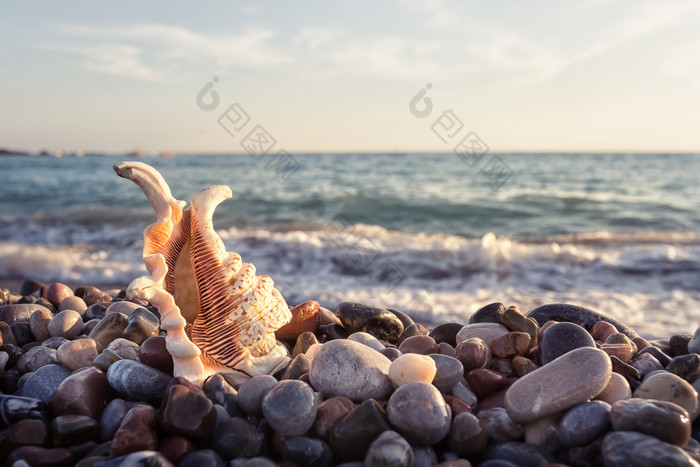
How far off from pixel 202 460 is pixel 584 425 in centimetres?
142

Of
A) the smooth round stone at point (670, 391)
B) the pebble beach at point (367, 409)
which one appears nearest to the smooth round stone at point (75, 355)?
the pebble beach at point (367, 409)

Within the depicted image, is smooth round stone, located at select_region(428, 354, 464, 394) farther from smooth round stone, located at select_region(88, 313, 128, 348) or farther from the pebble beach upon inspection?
smooth round stone, located at select_region(88, 313, 128, 348)

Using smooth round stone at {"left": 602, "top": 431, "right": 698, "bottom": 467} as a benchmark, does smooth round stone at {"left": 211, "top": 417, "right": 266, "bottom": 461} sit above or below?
below

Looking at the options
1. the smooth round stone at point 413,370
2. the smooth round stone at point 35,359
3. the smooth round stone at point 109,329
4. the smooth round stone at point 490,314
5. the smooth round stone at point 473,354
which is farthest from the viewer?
the smooth round stone at point 490,314

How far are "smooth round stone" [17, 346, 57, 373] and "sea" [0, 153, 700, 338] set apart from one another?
327 cm

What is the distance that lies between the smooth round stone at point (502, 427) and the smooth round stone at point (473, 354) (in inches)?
14.7

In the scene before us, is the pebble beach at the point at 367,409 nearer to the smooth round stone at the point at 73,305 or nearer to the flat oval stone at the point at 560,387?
the flat oval stone at the point at 560,387

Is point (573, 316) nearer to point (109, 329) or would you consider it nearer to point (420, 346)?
point (420, 346)

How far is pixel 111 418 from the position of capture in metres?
2.02

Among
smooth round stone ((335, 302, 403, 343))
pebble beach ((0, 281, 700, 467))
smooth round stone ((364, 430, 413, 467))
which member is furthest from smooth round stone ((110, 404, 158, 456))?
smooth round stone ((335, 302, 403, 343))

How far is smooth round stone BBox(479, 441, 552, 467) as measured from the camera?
72.4 inches

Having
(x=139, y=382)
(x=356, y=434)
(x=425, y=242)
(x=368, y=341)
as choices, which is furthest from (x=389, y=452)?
(x=425, y=242)

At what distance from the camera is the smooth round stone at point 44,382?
224 centimetres

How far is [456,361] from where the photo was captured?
2.29 metres
